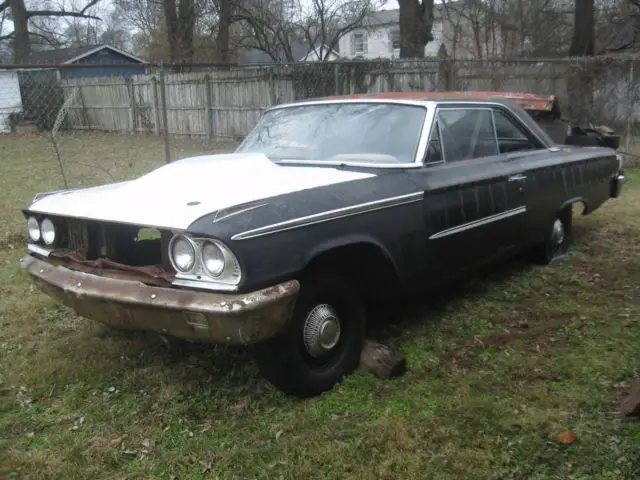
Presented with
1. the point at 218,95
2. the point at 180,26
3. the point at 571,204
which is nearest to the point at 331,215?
the point at 571,204

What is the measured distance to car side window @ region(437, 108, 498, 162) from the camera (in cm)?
432

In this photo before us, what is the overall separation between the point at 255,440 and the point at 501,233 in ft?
7.85

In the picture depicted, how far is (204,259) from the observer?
293cm

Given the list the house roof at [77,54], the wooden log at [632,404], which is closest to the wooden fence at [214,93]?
the house roof at [77,54]

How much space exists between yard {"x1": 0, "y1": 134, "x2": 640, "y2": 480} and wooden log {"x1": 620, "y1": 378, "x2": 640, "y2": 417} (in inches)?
1.7

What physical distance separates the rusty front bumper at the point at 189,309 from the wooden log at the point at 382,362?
0.80 m

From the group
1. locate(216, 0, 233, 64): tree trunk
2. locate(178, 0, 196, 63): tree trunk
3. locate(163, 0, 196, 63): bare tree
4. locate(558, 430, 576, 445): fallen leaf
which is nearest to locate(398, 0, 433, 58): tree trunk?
locate(216, 0, 233, 64): tree trunk

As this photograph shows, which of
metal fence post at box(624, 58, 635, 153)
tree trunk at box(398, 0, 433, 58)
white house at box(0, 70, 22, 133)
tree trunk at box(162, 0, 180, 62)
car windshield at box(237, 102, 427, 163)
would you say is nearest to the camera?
car windshield at box(237, 102, 427, 163)

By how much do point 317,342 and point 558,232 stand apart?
10.4 feet

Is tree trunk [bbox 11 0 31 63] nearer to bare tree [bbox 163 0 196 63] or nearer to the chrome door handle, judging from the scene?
bare tree [bbox 163 0 196 63]

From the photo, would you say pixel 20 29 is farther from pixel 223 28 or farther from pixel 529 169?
pixel 529 169

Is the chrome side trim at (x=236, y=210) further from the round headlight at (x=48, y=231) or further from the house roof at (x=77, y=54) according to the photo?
the house roof at (x=77, y=54)

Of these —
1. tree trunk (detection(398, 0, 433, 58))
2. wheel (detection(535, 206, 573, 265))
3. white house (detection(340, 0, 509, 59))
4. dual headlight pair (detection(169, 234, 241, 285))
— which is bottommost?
A: wheel (detection(535, 206, 573, 265))

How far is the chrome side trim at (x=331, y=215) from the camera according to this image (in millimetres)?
2908
